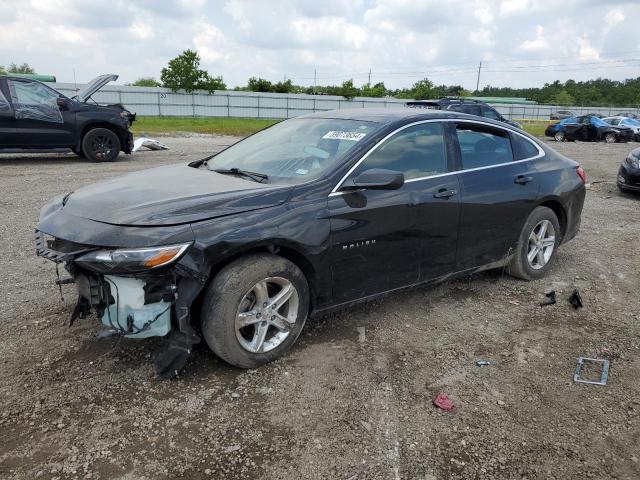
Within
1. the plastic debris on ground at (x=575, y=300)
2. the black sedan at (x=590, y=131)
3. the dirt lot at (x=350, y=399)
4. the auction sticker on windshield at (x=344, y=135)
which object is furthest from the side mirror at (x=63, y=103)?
the black sedan at (x=590, y=131)

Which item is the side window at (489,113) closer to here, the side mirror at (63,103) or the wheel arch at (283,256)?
the side mirror at (63,103)

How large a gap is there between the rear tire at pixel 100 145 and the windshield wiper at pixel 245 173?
9148 millimetres

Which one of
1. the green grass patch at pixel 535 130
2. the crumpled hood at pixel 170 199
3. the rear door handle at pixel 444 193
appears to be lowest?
the green grass patch at pixel 535 130

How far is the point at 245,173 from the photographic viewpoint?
12.7 feet

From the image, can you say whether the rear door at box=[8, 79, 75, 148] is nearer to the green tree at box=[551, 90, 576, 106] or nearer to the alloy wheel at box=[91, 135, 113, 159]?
the alloy wheel at box=[91, 135, 113, 159]

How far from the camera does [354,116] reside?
428 centimetres

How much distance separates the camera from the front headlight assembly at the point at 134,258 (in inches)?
112

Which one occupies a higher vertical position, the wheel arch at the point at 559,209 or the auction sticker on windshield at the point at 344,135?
the auction sticker on windshield at the point at 344,135

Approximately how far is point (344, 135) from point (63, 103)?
954 cm

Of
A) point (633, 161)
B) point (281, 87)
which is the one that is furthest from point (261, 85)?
point (633, 161)

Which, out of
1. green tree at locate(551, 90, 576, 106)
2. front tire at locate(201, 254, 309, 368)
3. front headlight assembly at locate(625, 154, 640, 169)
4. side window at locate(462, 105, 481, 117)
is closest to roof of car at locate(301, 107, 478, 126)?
front tire at locate(201, 254, 309, 368)

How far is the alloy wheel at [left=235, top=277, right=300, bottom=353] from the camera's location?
3248mm

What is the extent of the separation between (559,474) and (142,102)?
4134cm

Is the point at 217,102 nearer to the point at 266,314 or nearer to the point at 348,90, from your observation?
the point at 348,90
